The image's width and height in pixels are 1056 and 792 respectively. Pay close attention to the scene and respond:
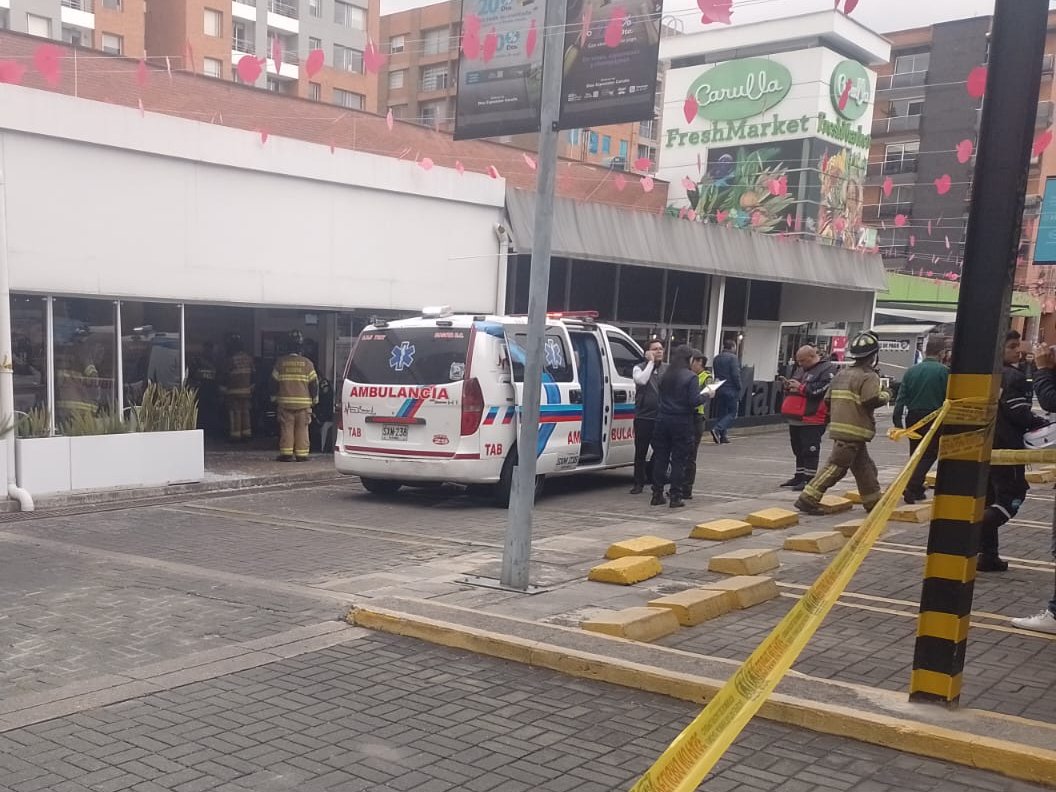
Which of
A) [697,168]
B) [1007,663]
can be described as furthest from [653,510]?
[697,168]

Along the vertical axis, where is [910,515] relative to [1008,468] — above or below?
below

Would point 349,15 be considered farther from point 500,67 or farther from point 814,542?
point 814,542

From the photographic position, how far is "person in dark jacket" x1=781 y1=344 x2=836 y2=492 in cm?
1098

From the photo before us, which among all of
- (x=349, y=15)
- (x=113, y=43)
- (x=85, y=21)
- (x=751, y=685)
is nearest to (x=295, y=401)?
(x=751, y=685)

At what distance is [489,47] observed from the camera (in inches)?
276

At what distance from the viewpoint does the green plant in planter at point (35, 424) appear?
10.2 m

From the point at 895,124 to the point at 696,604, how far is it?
61.8 meters

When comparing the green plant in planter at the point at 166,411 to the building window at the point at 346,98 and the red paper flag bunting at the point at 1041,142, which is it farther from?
the building window at the point at 346,98

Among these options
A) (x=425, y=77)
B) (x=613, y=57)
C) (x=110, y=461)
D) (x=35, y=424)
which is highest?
(x=425, y=77)

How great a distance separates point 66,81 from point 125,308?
8.51 meters

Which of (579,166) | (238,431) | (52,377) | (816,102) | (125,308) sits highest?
(816,102)

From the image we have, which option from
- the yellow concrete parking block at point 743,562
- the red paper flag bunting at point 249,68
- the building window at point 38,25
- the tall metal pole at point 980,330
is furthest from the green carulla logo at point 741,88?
the tall metal pole at point 980,330

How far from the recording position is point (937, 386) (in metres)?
9.90

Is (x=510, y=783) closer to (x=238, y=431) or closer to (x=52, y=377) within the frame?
(x=52, y=377)
